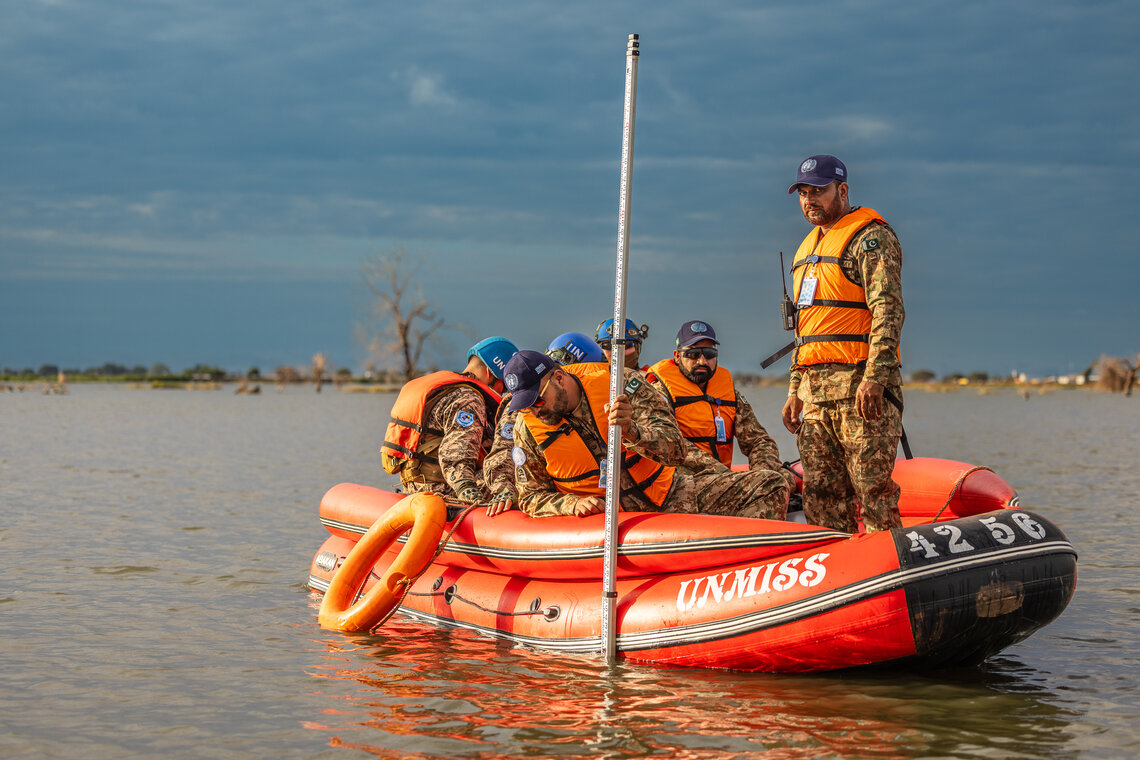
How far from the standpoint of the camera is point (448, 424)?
23.4 feet

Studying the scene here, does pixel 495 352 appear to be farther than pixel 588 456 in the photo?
Yes

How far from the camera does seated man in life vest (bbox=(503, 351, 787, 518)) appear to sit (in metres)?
5.53

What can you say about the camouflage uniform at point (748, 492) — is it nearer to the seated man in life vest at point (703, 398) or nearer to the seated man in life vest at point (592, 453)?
the seated man in life vest at point (592, 453)

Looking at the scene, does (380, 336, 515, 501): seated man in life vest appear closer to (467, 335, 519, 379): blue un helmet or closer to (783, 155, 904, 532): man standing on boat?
(467, 335, 519, 379): blue un helmet

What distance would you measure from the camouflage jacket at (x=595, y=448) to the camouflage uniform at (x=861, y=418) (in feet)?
2.41

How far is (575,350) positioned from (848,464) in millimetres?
1732

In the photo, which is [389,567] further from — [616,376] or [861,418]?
[861,418]

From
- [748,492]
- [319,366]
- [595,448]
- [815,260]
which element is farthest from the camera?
[319,366]

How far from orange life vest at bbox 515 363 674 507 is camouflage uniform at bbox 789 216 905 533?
0.85 m

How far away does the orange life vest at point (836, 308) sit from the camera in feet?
17.9

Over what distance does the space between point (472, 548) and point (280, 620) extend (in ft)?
4.96

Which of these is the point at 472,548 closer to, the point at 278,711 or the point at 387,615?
the point at 387,615

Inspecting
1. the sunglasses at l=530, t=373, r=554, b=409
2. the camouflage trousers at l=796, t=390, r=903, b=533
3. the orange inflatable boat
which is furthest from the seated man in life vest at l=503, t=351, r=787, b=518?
the camouflage trousers at l=796, t=390, r=903, b=533

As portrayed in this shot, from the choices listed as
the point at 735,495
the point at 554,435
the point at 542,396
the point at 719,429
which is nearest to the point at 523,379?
the point at 542,396
